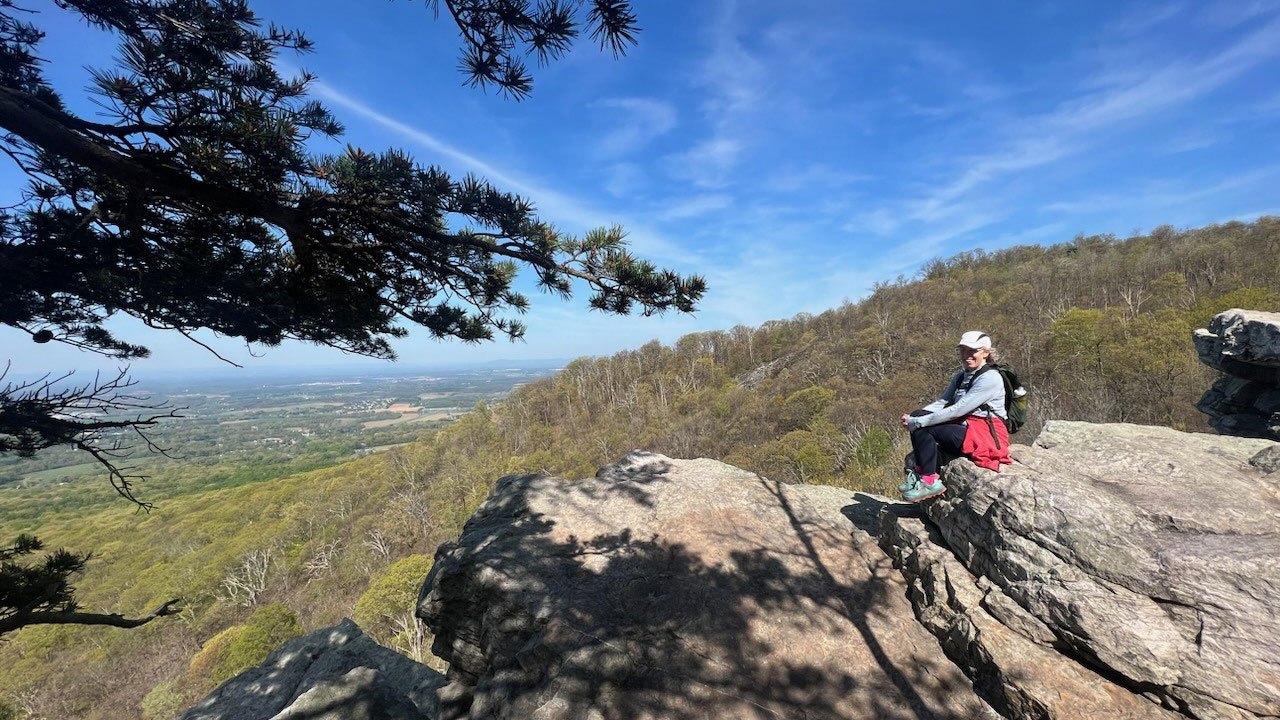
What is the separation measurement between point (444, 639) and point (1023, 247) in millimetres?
80973

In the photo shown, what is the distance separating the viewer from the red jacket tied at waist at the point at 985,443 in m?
4.19

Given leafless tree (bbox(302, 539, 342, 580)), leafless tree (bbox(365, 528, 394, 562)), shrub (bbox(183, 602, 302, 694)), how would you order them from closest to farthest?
shrub (bbox(183, 602, 302, 694)) < leafless tree (bbox(365, 528, 394, 562)) < leafless tree (bbox(302, 539, 342, 580))

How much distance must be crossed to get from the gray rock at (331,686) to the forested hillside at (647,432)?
13041 millimetres

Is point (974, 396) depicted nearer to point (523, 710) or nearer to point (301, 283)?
point (523, 710)

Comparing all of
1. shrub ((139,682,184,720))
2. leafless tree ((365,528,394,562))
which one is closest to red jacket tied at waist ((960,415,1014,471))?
shrub ((139,682,184,720))

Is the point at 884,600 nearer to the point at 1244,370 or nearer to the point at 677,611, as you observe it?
the point at 677,611

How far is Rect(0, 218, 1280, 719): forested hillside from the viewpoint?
72.9ft

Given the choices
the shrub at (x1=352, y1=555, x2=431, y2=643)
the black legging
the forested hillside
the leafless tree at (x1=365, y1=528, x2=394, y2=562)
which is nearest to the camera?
the black legging

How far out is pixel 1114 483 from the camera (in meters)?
4.68

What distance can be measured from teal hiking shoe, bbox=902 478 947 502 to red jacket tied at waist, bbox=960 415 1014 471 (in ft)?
1.33

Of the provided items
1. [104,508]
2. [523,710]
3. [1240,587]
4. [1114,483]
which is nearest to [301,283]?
[523,710]

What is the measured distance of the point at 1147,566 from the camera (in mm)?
3250

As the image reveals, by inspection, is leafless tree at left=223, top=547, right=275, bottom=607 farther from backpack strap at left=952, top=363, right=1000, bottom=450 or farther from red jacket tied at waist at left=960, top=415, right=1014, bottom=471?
backpack strap at left=952, top=363, right=1000, bottom=450

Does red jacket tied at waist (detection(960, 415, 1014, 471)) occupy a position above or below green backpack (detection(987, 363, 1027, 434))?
below
